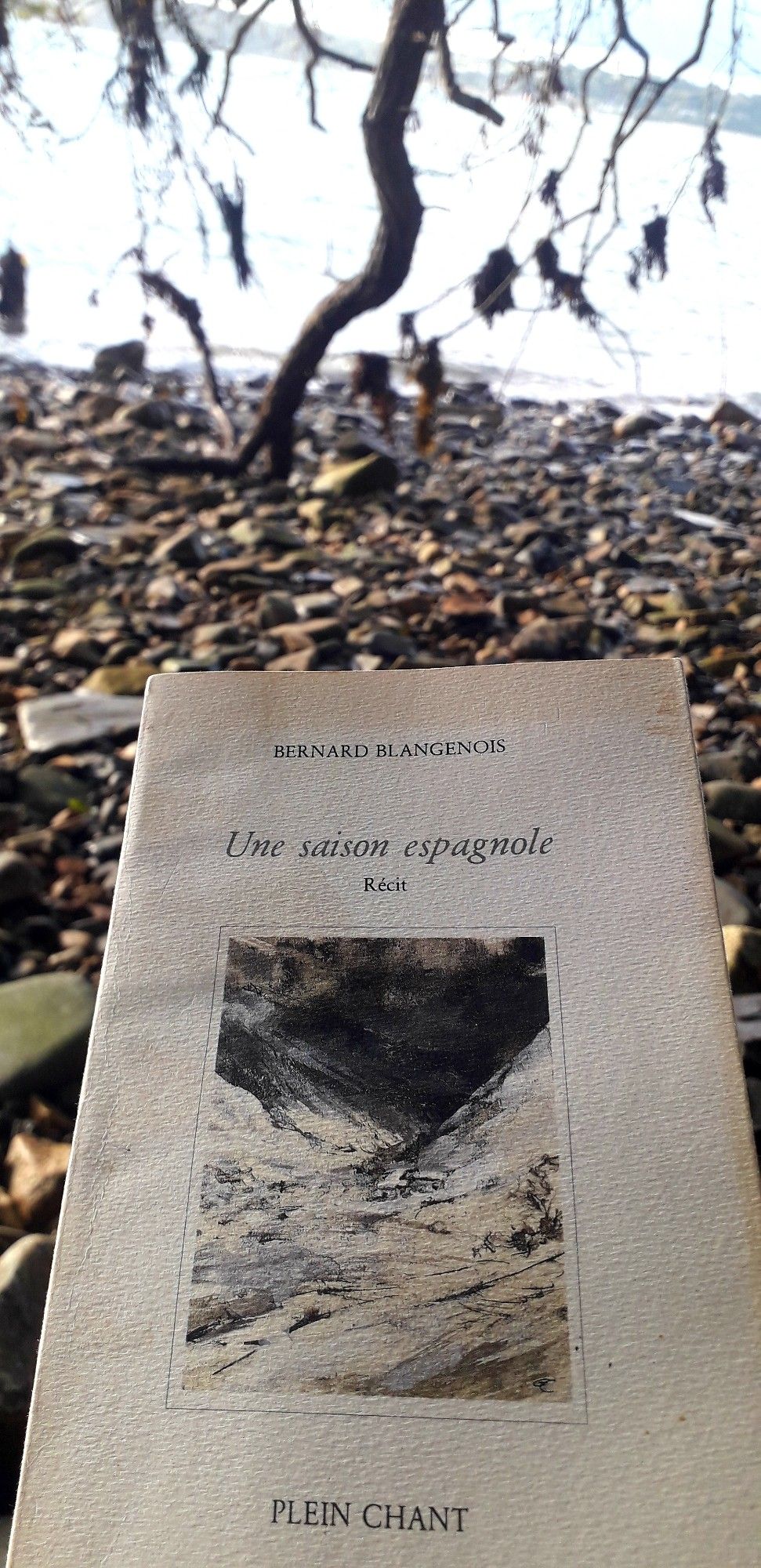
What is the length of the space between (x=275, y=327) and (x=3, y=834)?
841mm

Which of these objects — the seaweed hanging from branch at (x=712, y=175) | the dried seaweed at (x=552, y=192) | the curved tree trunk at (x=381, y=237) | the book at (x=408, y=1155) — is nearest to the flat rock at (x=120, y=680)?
the curved tree trunk at (x=381, y=237)

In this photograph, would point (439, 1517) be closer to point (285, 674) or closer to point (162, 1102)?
point (162, 1102)

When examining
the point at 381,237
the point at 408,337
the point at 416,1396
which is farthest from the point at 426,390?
the point at 416,1396

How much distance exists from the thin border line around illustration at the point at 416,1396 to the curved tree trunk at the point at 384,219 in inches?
42.9

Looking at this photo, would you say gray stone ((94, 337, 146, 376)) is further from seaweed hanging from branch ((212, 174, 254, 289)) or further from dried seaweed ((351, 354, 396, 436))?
dried seaweed ((351, 354, 396, 436))

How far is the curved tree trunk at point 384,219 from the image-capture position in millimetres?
1227

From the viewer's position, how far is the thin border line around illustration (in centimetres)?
41

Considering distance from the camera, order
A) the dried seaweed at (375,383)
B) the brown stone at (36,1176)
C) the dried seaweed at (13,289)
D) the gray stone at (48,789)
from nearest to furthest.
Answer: the brown stone at (36,1176) → the gray stone at (48,789) → the dried seaweed at (375,383) → the dried seaweed at (13,289)

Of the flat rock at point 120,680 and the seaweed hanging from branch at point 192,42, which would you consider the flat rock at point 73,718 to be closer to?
the flat rock at point 120,680

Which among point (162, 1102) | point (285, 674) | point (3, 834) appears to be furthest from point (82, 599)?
point (162, 1102)

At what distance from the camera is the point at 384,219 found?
1.31m

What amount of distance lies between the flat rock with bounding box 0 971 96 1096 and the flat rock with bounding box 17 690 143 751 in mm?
345

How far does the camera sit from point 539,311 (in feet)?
4.38

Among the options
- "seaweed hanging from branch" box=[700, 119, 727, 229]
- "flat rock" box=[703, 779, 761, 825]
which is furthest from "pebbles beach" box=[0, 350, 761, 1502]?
"seaweed hanging from branch" box=[700, 119, 727, 229]
